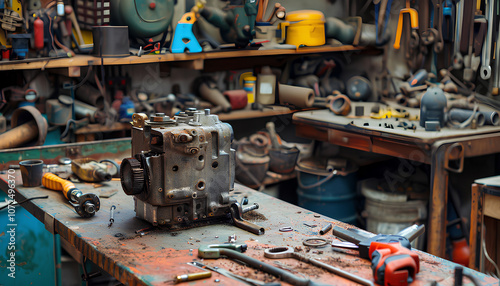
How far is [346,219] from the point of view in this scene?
4.27 meters

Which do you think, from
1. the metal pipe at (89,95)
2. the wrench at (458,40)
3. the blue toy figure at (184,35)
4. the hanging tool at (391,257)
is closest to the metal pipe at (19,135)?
the metal pipe at (89,95)

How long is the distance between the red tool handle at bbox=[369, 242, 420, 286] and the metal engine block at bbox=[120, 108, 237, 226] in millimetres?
700

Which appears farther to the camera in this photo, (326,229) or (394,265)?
(326,229)

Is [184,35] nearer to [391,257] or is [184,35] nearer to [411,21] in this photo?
[411,21]

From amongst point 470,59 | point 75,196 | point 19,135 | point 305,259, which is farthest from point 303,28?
point 305,259

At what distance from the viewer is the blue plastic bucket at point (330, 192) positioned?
4.21 metres

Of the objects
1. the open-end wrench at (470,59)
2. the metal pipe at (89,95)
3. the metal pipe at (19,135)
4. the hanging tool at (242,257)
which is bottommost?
the hanging tool at (242,257)

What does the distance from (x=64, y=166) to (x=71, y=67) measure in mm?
724

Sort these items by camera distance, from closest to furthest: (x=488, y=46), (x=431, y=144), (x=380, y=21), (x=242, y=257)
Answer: (x=242, y=257)
(x=431, y=144)
(x=488, y=46)
(x=380, y=21)

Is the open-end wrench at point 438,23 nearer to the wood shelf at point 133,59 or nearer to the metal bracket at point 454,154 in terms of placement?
the wood shelf at point 133,59

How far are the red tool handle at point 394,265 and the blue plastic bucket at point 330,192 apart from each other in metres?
2.47

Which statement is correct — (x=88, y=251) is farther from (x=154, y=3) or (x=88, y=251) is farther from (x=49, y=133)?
(x=154, y=3)

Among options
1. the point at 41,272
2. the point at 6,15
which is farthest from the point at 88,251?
the point at 6,15

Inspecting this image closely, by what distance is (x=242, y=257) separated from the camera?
5.93 ft
